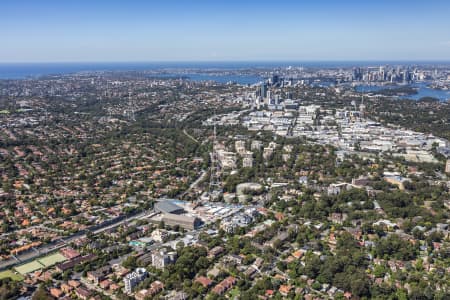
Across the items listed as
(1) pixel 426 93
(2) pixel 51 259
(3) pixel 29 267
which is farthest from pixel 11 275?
(1) pixel 426 93

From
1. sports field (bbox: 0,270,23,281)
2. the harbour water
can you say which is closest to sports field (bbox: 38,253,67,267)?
sports field (bbox: 0,270,23,281)

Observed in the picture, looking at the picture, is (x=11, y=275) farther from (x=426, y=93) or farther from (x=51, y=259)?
(x=426, y=93)

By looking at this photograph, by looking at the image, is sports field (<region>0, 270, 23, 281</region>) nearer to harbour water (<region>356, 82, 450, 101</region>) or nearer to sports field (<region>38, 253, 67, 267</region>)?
sports field (<region>38, 253, 67, 267</region>)

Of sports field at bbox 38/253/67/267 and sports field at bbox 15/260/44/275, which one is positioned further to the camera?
sports field at bbox 38/253/67/267

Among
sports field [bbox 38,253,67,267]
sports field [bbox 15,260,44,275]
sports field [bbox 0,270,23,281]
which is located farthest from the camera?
sports field [bbox 38,253,67,267]

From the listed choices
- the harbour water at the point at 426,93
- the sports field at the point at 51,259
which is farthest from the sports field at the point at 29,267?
the harbour water at the point at 426,93

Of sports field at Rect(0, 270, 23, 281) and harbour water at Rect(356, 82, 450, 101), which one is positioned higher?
harbour water at Rect(356, 82, 450, 101)
